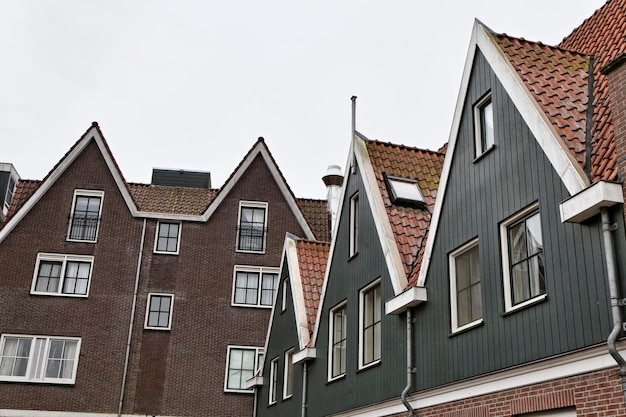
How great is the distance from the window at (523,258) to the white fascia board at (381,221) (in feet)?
11.9

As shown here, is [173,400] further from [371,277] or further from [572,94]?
[572,94]

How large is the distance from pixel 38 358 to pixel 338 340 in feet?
51.2

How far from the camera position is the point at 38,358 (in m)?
28.9

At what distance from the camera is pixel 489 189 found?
12.4 metres

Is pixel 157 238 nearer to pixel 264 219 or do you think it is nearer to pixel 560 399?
pixel 264 219

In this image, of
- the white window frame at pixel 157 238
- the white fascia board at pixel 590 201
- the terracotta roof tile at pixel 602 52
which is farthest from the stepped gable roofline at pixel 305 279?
the white fascia board at pixel 590 201

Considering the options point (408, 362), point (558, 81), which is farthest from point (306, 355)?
point (558, 81)

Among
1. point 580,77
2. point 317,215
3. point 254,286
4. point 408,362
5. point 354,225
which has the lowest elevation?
point 408,362

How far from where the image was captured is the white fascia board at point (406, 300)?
45.9 ft

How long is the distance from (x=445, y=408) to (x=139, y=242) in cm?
2098

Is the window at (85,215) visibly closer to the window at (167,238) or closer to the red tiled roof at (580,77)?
the window at (167,238)

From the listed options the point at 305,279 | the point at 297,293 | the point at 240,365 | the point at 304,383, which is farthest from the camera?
the point at 240,365

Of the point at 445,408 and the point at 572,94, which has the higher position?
the point at 572,94

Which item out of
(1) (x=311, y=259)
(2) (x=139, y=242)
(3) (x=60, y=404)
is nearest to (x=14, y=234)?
(2) (x=139, y=242)
